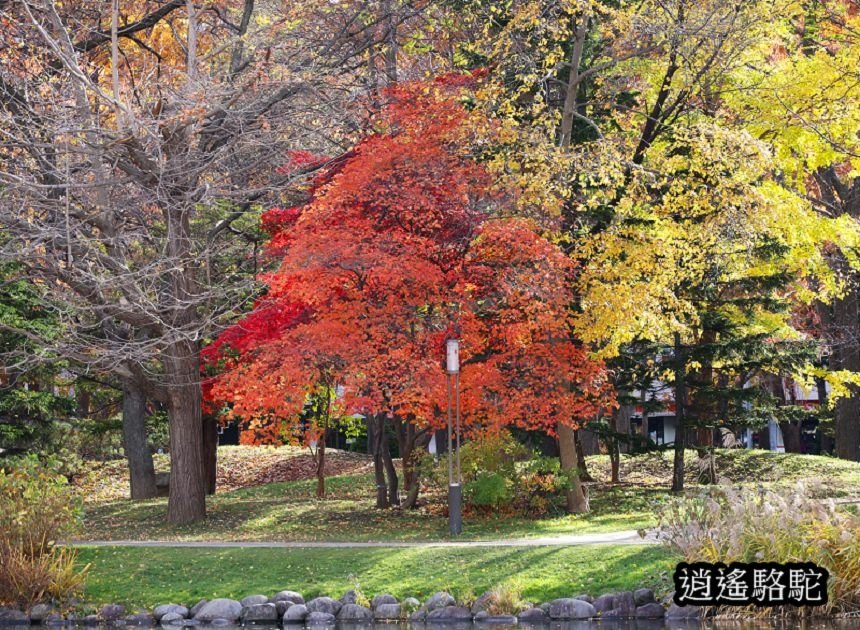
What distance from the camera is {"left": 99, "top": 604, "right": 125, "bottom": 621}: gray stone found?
14.8m

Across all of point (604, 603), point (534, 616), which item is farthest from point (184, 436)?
point (604, 603)

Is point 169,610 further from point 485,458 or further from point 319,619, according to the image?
point 485,458

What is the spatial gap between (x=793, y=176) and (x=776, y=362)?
18.5ft

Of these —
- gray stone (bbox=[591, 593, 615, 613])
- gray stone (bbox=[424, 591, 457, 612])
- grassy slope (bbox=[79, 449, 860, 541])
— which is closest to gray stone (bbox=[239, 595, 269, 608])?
gray stone (bbox=[424, 591, 457, 612])

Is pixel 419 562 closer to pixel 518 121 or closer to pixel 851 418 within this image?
pixel 518 121

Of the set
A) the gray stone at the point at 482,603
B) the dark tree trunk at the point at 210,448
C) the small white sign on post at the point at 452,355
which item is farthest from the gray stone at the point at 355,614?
the dark tree trunk at the point at 210,448

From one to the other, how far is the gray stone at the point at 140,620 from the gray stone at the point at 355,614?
249 centimetres

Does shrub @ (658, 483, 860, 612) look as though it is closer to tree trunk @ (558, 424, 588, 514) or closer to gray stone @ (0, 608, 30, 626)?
tree trunk @ (558, 424, 588, 514)

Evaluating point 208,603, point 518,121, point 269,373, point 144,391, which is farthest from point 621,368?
point 208,603

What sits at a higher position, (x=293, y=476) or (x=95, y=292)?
(x=95, y=292)

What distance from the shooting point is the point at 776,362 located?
911 inches

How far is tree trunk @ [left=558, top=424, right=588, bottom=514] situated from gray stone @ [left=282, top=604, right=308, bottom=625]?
8.50 metres

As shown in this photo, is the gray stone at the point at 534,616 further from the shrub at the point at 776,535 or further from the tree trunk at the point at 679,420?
the tree trunk at the point at 679,420

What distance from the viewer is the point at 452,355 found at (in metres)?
18.1
